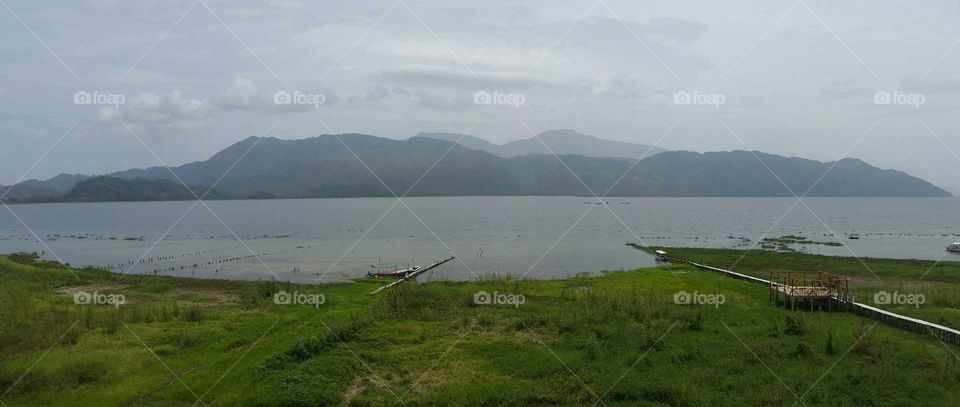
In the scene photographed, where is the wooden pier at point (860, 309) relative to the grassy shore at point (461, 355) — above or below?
above

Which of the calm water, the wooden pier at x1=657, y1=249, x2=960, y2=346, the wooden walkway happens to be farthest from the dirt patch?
the wooden walkway

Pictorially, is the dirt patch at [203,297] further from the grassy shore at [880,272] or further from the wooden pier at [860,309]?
the grassy shore at [880,272]

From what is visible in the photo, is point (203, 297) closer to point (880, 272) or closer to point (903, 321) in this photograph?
point (903, 321)

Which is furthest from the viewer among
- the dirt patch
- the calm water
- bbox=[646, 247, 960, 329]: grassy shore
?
the calm water

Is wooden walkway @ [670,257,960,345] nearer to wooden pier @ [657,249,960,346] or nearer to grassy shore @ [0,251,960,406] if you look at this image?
wooden pier @ [657,249,960,346]

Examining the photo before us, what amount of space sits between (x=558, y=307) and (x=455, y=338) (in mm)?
6363

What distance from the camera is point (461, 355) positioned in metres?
16.7

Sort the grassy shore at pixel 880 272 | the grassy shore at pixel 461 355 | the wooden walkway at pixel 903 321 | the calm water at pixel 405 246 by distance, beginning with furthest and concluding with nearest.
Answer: the calm water at pixel 405 246 < the grassy shore at pixel 880 272 < the wooden walkway at pixel 903 321 < the grassy shore at pixel 461 355

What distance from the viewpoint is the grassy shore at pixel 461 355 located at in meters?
13.4

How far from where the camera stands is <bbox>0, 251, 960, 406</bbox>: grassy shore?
526 inches

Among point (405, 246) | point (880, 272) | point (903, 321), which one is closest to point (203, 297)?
point (903, 321)

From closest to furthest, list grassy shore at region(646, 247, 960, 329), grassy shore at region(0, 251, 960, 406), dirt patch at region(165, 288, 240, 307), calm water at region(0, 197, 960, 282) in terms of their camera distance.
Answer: grassy shore at region(0, 251, 960, 406) → grassy shore at region(646, 247, 960, 329) → dirt patch at region(165, 288, 240, 307) → calm water at region(0, 197, 960, 282)

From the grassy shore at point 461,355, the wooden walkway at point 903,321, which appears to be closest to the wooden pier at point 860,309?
the wooden walkway at point 903,321

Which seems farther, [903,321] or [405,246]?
[405,246]
